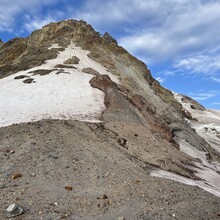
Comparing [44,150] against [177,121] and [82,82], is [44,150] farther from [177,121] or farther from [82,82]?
[177,121]

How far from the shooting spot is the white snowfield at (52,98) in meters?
20.5

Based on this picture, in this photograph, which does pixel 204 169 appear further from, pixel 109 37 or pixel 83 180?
pixel 109 37

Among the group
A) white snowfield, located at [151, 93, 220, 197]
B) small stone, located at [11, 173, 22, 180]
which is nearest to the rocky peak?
white snowfield, located at [151, 93, 220, 197]

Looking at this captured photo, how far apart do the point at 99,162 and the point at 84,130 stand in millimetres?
4295

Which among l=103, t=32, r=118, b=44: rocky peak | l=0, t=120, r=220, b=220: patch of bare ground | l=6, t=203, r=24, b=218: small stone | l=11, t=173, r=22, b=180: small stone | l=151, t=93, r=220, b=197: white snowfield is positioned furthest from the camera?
l=103, t=32, r=118, b=44: rocky peak

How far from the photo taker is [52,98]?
24.9m

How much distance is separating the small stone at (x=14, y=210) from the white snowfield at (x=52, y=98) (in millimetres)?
8911

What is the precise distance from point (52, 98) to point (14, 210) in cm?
1593

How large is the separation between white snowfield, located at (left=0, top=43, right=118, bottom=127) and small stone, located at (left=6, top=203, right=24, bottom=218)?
8.91m

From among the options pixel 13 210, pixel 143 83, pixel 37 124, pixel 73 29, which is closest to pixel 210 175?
pixel 37 124

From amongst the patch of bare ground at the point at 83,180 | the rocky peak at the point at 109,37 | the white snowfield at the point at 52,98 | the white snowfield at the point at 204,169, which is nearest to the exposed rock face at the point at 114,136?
the patch of bare ground at the point at 83,180

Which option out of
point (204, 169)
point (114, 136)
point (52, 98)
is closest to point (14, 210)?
point (114, 136)

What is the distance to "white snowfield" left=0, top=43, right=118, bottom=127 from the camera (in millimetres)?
20500

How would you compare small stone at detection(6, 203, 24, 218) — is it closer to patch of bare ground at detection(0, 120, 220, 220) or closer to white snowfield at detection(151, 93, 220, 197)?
patch of bare ground at detection(0, 120, 220, 220)
